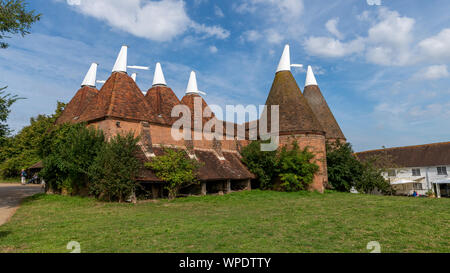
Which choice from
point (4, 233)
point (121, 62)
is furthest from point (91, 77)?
point (4, 233)

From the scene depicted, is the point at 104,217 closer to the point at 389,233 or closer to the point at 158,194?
the point at 158,194

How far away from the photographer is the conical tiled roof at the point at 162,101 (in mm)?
19078

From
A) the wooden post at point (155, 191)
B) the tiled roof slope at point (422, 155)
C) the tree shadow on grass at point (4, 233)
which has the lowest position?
the tree shadow on grass at point (4, 233)

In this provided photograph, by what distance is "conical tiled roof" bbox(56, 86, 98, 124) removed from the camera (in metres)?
19.0

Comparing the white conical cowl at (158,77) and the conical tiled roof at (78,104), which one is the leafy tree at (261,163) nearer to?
the white conical cowl at (158,77)

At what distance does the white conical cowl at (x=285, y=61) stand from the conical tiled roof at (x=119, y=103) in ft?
41.8

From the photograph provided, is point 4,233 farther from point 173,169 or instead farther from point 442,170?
point 442,170

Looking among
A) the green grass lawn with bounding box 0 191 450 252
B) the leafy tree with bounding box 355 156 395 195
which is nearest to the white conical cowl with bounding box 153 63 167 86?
the green grass lawn with bounding box 0 191 450 252

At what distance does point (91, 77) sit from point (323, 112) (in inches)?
827

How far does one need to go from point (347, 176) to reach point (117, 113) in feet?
60.1

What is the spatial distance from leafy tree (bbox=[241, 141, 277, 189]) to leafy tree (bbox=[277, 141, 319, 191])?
662 millimetres


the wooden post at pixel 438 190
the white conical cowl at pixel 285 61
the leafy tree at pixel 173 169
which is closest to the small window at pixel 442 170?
the wooden post at pixel 438 190
